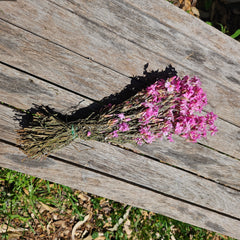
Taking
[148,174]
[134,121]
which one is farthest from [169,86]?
[148,174]

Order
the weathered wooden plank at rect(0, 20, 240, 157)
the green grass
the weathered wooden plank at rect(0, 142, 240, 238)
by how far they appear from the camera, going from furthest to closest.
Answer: the green grass < the weathered wooden plank at rect(0, 142, 240, 238) < the weathered wooden plank at rect(0, 20, 240, 157)

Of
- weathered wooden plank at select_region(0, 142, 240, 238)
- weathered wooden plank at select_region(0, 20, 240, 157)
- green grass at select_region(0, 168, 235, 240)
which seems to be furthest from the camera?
green grass at select_region(0, 168, 235, 240)

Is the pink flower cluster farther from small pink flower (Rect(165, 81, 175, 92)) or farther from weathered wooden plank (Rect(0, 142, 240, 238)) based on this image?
weathered wooden plank (Rect(0, 142, 240, 238))

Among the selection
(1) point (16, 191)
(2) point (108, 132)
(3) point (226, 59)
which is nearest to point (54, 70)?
(2) point (108, 132)

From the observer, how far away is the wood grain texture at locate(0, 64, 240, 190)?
81.6 inches

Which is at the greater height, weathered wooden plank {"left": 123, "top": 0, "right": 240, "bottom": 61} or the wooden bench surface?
weathered wooden plank {"left": 123, "top": 0, "right": 240, "bottom": 61}

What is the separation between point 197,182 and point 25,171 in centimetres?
176

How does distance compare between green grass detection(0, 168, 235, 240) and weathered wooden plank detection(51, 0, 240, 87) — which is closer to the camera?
weathered wooden plank detection(51, 0, 240, 87)

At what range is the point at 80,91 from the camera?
2199 millimetres

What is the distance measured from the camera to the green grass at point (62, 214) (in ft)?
8.03

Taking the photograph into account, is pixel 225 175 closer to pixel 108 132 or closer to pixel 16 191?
pixel 108 132

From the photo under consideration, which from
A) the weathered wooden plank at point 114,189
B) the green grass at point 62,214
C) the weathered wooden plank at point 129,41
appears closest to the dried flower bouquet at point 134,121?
the weathered wooden plank at point 114,189

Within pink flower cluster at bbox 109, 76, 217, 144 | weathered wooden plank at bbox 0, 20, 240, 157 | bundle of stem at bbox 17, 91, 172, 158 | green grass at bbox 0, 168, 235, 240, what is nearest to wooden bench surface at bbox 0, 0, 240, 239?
weathered wooden plank at bbox 0, 20, 240, 157

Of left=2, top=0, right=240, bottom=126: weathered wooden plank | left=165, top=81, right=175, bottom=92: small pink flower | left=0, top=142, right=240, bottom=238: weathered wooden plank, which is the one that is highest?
left=2, top=0, right=240, bottom=126: weathered wooden plank
